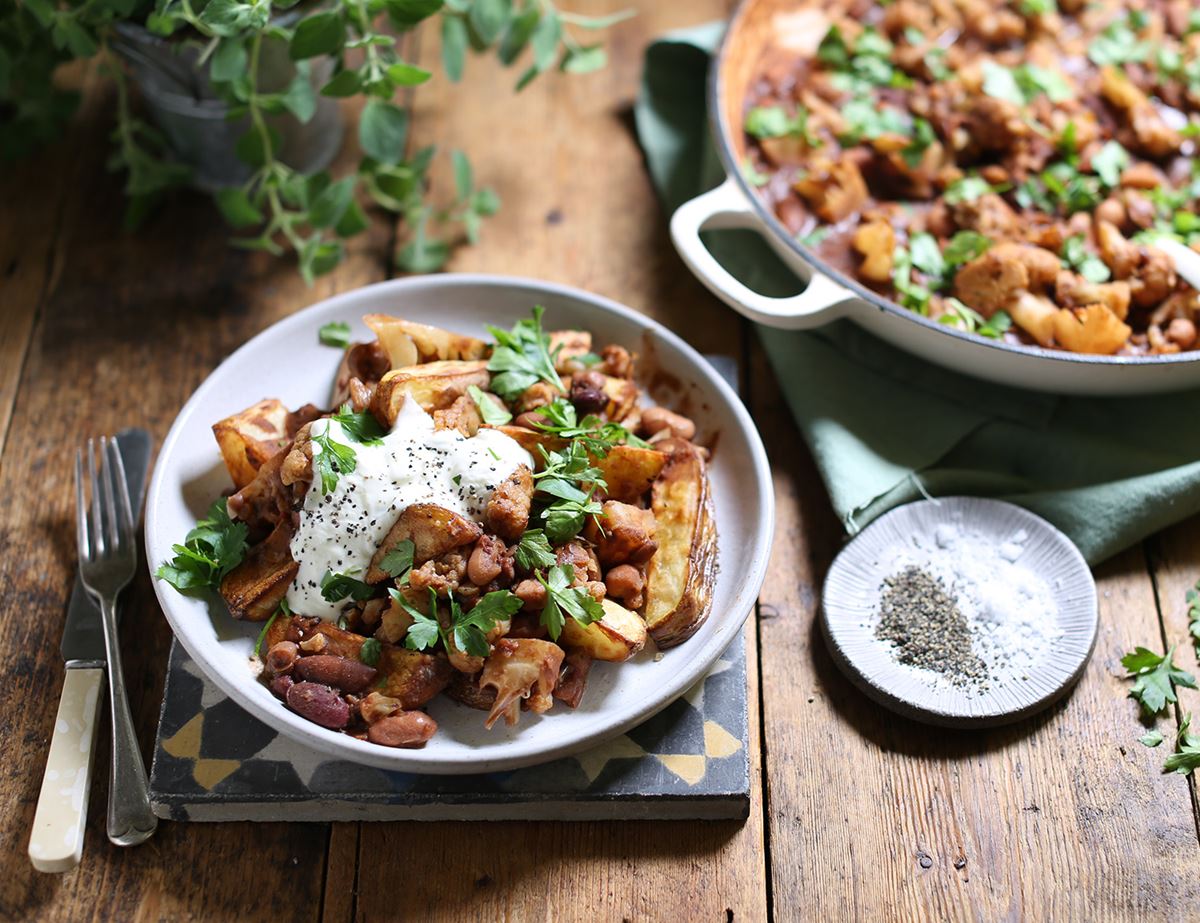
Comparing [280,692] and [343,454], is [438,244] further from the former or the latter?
[280,692]

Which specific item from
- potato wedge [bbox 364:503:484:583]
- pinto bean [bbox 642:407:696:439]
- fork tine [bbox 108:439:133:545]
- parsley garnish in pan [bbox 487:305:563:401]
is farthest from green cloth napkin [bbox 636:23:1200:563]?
fork tine [bbox 108:439:133:545]

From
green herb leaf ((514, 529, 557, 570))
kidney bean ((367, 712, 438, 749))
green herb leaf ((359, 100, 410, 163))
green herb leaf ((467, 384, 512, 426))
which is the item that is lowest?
kidney bean ((367, 712, 438, 749))

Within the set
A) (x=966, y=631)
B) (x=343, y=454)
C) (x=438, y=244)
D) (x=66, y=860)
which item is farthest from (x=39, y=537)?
(x=966, y=631)

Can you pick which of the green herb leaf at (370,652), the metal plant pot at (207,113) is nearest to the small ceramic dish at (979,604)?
the green herb leaf at (370,652)

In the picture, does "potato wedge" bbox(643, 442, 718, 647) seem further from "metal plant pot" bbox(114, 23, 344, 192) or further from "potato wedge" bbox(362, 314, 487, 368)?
"metal plant pot" bbox(114, 23, 344, 192)

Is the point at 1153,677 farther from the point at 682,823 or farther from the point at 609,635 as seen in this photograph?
the point at 609,635

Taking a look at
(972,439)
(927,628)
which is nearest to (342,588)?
(927,628)

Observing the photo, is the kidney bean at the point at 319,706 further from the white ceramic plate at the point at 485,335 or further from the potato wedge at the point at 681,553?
the potato wedge at the point at 681,553
